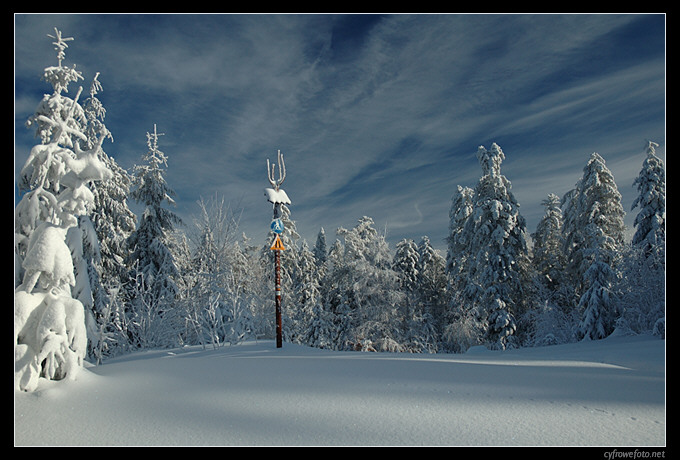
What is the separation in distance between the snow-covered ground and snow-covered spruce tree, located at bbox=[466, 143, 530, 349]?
16063mm

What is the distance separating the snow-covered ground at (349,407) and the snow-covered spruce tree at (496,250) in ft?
52.7

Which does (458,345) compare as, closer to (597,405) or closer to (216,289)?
(216,289)

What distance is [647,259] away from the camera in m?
15.1

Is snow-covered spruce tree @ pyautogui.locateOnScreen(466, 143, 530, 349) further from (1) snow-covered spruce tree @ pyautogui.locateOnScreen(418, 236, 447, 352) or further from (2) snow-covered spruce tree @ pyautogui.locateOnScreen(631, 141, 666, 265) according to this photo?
(1) snow-covered spruce tree @ pyautogui.locateOnScreen(418, 236, 447, 352)

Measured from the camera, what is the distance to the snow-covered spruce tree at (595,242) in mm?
18266

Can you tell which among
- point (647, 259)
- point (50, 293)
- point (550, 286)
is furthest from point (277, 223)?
point (550, 286)

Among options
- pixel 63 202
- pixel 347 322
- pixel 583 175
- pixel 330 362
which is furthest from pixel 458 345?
pixel 63 202

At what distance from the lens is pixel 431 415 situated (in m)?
3.61

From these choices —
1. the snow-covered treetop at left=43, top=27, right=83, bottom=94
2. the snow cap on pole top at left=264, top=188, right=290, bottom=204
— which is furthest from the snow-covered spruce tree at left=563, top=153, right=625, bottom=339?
the snow-covered treetop at left=43, top=27, right=83, bottom=94

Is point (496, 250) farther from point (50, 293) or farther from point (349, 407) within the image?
point (50, 293)

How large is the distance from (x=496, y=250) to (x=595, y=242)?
491cm

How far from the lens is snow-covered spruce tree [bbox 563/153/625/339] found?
18266 millimetres
